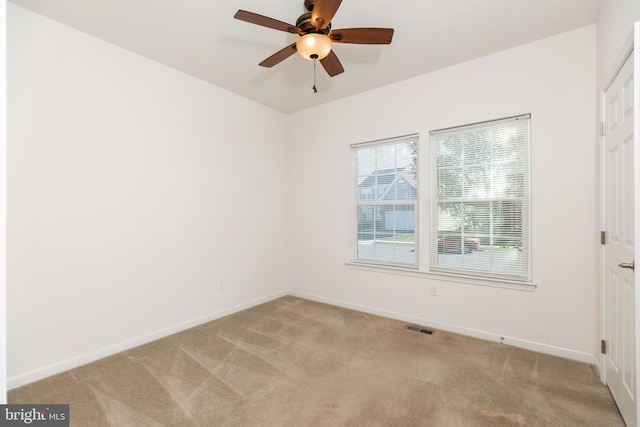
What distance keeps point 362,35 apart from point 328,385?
2.60 m

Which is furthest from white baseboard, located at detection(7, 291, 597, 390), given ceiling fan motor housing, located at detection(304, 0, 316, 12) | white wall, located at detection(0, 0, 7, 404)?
ceiling fan motor housing, located at detection(304, 0, 316, 12)

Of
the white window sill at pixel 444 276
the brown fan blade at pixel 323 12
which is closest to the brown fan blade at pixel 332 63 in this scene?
the brown fan blade at pixel 323 12

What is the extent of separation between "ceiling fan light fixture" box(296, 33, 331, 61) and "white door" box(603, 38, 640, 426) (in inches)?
Answer: 72.0

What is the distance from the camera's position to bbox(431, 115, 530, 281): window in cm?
288

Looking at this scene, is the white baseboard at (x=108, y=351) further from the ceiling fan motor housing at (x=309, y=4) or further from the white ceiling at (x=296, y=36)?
the ceiling fan motor housing at (x=309, y=4)

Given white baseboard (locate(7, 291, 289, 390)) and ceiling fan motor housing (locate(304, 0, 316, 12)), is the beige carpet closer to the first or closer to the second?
white baseboard (locate(7, 291, 289, 390))

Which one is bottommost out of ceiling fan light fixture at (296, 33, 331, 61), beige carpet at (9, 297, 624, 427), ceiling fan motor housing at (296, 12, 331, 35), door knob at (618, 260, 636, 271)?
beige carpet at (9, 297, 624, 427)

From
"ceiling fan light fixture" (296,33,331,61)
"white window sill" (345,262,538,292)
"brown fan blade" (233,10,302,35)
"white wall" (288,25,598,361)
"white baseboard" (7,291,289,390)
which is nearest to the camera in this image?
"brown fan blade" (233,10,302,35)

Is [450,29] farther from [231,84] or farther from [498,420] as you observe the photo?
[498,420]

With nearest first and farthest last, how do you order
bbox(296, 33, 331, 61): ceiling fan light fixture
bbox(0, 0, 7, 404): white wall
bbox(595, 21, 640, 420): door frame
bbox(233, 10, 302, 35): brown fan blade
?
1. bbox(0, 0, 7, 404): white wall
2. bbox(595, 21, 640, 420): door frame
3. bbox(233, 10, 302, 35): brown fan blade
4. bbox(296, 33, 331, 61): ceiling fan light fixture

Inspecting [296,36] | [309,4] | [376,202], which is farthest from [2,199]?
[376,202]

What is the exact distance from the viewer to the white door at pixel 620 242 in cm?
173

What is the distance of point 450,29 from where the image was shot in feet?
8.48

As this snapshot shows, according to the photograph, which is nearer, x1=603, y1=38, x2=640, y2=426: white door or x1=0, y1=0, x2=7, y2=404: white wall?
x1=0, y1=0, x2=7, y2=404: white wall
